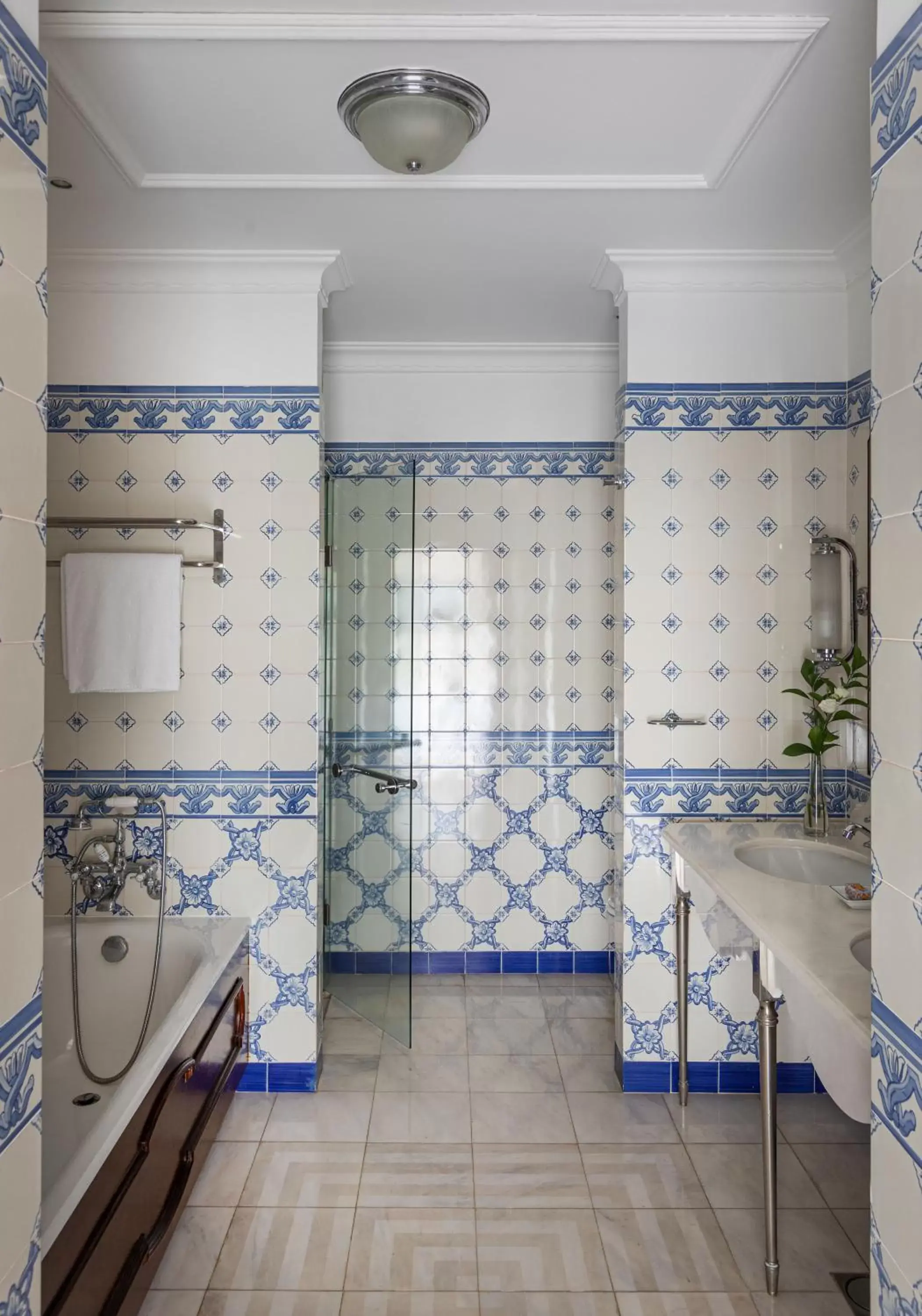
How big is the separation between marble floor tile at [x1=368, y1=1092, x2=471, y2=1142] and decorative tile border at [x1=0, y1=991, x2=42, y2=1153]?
162cm

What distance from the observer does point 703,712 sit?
280cm

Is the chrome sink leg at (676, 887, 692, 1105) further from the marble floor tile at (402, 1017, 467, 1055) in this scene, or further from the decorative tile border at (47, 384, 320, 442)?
the decorative tile border at (47, 384, 320, 442)

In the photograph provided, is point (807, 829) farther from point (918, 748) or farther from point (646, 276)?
point (646, 276)

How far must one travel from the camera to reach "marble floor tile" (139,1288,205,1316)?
187cm

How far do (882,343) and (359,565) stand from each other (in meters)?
2.26

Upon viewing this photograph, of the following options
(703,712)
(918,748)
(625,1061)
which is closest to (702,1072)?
(625,1061)

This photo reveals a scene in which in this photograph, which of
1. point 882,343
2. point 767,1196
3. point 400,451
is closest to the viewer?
point 882,343

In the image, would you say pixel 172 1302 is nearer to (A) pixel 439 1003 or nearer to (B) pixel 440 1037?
(B) pixel 440 1037

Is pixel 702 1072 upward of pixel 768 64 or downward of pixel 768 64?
downward

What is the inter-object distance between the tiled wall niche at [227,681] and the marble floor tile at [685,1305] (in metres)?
1.23

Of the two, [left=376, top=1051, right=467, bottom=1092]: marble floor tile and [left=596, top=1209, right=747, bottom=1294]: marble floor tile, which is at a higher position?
[left=376, top=1051, right=467, bottom=1092]: marble floor tile

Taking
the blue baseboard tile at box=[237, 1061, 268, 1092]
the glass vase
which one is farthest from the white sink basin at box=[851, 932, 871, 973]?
the blue baseboard tile at box=[237, 1061, 268, 1092]

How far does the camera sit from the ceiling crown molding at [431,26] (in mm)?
1681

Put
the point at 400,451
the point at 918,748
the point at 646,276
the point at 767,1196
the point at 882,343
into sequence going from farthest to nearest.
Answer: the point at 400,451
the point at 646,276
the point at 767,1196
the point at 882,343
the point at 918,748
